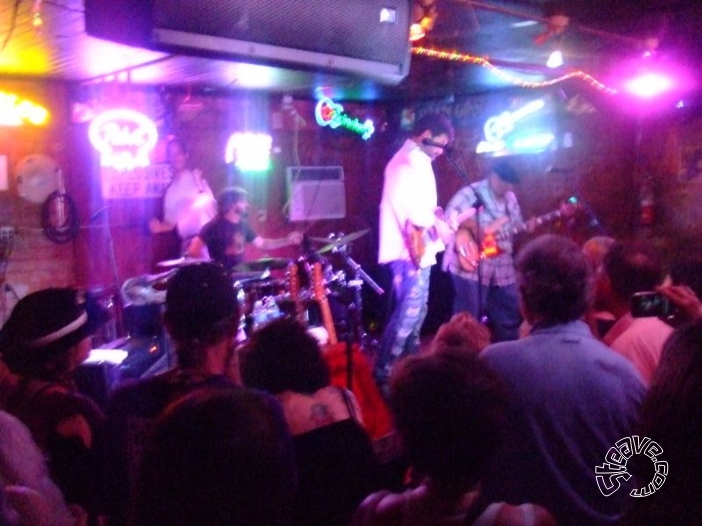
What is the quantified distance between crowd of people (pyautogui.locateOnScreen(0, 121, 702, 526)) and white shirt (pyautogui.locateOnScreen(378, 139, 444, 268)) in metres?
2.92

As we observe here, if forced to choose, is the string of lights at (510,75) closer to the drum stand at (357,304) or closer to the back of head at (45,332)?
the drum stand at (357,304)

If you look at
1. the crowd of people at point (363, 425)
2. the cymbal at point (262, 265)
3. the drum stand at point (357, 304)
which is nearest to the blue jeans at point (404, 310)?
the drum stand at point (357, 304)

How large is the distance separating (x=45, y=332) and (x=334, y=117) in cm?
683

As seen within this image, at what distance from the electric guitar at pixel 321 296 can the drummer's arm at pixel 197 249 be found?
3.59ft

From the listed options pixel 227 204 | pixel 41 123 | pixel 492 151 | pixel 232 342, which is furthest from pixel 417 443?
pixel 492 151

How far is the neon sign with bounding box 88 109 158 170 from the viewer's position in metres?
6.47

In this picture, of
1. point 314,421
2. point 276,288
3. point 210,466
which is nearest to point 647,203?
point 276,288

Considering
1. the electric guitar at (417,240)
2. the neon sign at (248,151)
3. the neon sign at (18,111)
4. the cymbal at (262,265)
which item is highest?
the neon sign at (18,111)

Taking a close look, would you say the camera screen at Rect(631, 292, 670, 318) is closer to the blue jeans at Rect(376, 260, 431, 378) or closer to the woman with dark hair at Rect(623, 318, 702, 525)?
the woman with dark hair at Rect(623, 318, 702, 525)

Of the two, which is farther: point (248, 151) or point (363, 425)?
point (248, 151)

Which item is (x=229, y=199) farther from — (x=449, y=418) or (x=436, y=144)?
(x=449, y=418)

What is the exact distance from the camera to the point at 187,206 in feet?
24.2

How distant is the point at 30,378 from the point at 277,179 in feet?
21.4

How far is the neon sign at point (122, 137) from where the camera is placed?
6.47 metres
